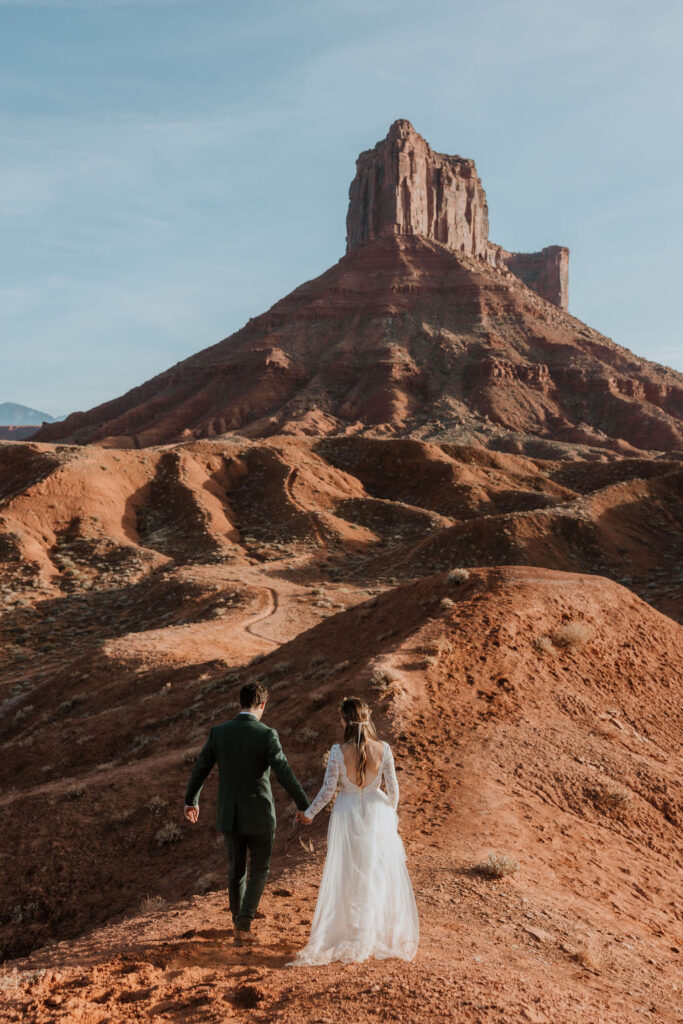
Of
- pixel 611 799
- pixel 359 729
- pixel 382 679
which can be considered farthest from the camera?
pixel 382 679

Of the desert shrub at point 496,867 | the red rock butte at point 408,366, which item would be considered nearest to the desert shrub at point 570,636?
the desert shrub at point 496,867

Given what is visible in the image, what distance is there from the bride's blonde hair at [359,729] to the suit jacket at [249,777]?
0.56 m

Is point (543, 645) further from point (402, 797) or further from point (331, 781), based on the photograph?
point (331, 781)

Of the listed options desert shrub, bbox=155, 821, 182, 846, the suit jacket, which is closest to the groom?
the suit jacket

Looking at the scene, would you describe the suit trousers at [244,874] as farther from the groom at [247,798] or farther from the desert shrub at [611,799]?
the desert shrub at [611,799]

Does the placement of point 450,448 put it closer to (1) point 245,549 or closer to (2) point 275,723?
(1) point 245,549

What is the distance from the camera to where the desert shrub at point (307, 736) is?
35.6 feet

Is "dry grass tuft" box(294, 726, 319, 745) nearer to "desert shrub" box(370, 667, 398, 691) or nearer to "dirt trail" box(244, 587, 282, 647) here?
"desert shrub" box(370, 667, 398, 691)

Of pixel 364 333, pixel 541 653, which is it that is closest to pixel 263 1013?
pixel 541 653

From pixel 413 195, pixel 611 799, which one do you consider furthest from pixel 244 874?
pixel 413 195

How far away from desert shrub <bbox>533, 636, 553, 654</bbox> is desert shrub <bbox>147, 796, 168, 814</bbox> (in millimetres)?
6660

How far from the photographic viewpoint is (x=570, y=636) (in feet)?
42.8

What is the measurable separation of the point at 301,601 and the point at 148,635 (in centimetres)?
705

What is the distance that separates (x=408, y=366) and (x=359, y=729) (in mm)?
100402
